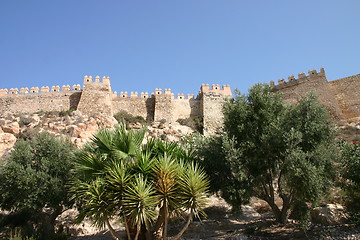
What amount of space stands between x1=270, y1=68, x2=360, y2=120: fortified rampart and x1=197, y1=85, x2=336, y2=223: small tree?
1407cm

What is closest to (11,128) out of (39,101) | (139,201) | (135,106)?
(39,101)

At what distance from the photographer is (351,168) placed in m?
8.53

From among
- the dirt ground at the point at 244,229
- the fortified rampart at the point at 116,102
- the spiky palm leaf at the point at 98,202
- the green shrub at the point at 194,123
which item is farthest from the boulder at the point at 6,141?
the spiky palm leaf at the point at 98,202

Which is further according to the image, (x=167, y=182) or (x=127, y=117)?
(x=127, y=117)

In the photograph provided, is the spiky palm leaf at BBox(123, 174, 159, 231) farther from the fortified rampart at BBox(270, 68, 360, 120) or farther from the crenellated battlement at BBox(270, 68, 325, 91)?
→ the crenellated battlement at BBox(270, 68, 325, 91)

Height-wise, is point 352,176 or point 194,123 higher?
point 194,123

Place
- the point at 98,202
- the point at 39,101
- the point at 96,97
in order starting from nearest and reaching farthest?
the point at 98,202 → the point at 96,97 → the point at 39,101

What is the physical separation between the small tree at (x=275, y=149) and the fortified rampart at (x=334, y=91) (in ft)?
46.2

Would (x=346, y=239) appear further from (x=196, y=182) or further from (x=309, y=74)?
(x=309, y=74)

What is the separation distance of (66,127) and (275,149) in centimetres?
1770

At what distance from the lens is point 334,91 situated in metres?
24.4

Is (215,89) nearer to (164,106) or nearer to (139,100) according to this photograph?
(164,106)

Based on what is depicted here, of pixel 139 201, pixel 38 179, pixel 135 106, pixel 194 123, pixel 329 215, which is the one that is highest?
pixel 135 106

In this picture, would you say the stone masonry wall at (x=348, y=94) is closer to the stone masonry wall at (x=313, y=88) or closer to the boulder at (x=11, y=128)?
the stone masonry wall at (x=313, y=88)
